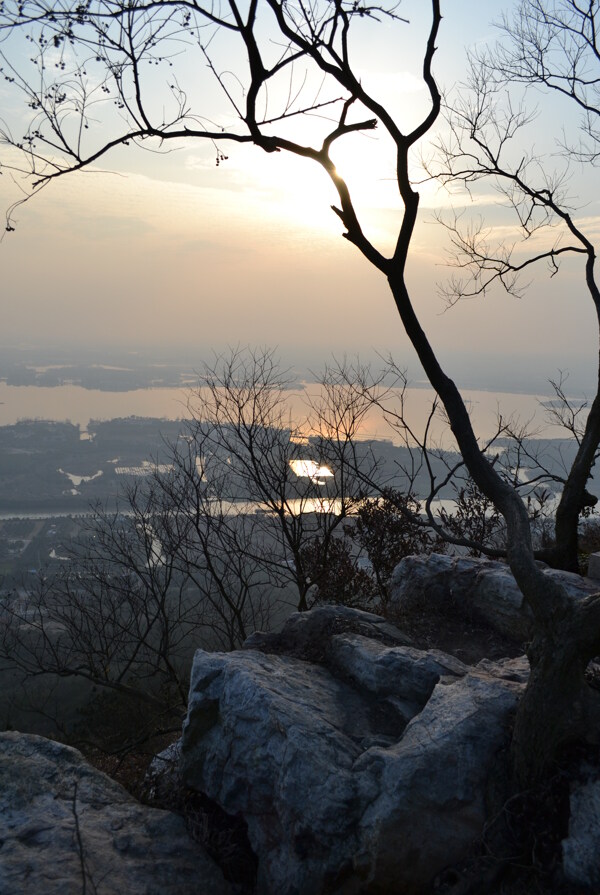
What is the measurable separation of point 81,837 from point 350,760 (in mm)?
1521

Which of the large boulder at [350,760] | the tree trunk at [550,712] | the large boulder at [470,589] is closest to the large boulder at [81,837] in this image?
the large boulder at [350,760]

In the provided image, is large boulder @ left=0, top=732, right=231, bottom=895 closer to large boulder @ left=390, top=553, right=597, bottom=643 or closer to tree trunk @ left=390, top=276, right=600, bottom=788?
tree trunk @ left=390, top=276, right=600, bottom=788

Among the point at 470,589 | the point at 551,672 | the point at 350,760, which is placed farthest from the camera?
the point at 470,589

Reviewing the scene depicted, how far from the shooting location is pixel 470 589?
6.48m

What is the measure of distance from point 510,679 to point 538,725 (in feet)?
3.09

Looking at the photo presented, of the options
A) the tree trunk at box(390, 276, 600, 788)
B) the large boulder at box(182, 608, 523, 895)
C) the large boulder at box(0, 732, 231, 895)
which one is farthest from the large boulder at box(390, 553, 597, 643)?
the large boulder at box(0, 732, 231, 895)

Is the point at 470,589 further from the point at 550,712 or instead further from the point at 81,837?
the point at 81,837

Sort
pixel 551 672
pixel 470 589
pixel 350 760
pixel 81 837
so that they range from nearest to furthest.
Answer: pixel 81 837 → pixel 551 672 → pixel 350 760 → pixel 470 589

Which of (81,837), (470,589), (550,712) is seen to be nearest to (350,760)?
(550,712)

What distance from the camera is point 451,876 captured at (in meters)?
3.12

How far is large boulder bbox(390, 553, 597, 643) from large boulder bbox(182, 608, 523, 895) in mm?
1575

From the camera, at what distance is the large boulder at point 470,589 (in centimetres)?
595

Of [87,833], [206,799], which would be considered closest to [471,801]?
[206,799]

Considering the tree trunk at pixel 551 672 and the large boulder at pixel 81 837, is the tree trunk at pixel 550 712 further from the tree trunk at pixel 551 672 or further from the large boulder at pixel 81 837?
the large boulder at pixel 81 837
